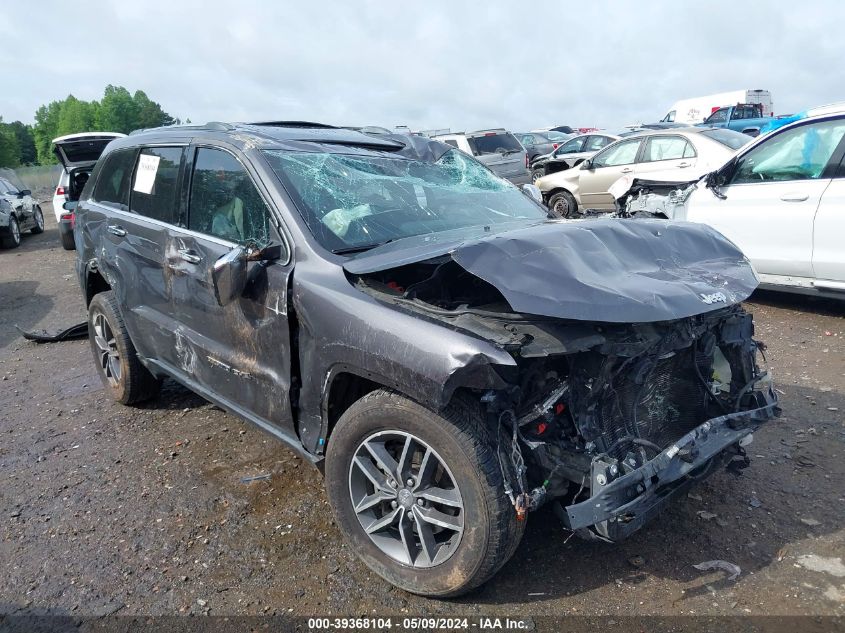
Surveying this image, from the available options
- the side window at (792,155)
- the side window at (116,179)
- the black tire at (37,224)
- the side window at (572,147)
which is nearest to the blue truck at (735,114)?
the side window at (572,147)

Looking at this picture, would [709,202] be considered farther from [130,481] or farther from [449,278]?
[130,481]

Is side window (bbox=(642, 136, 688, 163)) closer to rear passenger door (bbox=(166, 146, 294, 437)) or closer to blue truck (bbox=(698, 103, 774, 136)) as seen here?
rear passenger door (bbox=(166, 146, 294, 437))

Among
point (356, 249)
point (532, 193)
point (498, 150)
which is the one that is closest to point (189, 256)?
point (356, 249)

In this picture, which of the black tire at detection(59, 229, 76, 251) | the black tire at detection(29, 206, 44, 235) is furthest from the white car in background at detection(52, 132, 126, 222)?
the black tire at detection(29, 206, 44, 235)

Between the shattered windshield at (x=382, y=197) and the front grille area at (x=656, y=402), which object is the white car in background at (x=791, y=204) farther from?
the front grille area at (x=656, y=402)

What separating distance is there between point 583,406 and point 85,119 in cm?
11505

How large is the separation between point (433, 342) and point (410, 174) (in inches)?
65.7

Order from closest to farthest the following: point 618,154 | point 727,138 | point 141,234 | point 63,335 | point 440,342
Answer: point 440,342, point 141,234, point 63,335, point 727,138, point 618,154

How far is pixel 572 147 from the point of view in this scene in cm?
1806

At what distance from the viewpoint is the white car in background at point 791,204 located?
5477mm

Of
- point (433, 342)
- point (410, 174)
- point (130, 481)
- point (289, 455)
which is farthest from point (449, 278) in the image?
point (130, 481)

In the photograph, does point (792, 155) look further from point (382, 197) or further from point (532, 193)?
A: point (382, 197)

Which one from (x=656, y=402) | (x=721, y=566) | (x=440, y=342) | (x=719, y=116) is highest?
(x=719, y=116)

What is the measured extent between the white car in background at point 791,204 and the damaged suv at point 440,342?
2.99 meters
